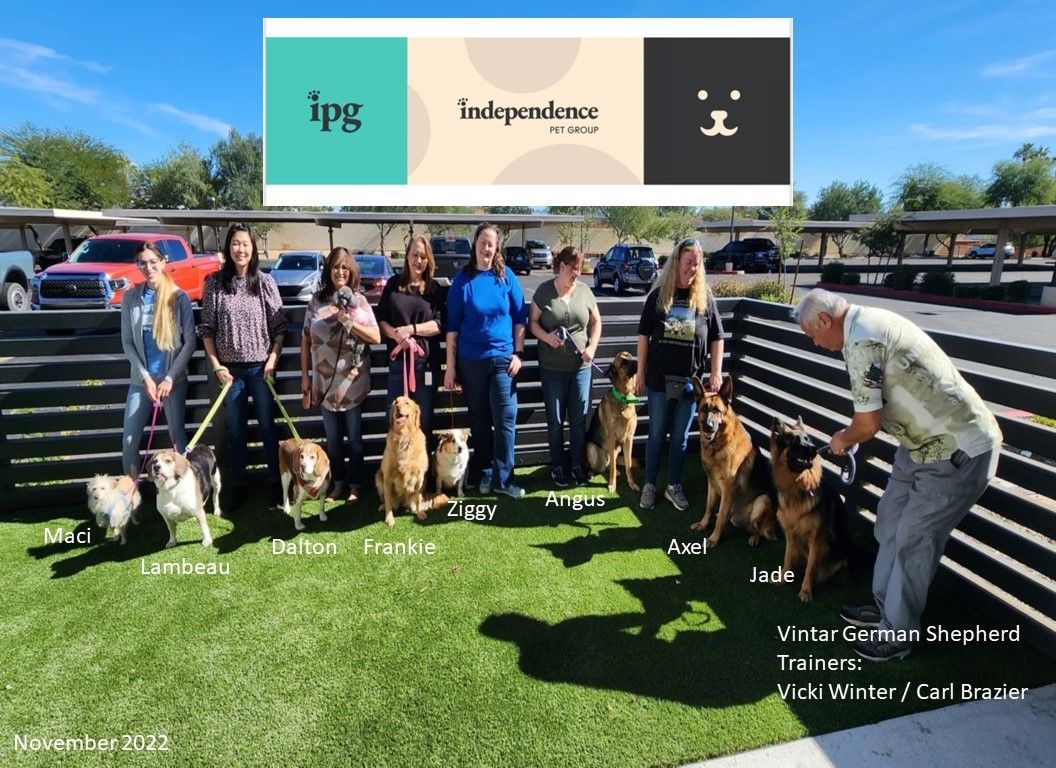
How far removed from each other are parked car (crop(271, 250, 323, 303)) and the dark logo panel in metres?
10.1

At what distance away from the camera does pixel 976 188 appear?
49.2m

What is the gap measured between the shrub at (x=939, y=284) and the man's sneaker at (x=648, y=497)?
21930 millimetres

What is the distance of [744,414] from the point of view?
580cm

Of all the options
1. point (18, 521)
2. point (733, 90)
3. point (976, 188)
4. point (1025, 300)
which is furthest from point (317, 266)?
point (976, 188)

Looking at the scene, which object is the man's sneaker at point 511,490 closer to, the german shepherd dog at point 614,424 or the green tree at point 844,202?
the german shepherd dog at point 614,424

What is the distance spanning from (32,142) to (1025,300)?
189 ft

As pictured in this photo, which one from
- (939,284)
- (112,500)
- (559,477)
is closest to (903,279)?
(939,284)

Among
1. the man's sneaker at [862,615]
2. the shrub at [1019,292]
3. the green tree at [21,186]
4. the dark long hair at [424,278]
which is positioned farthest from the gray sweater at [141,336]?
the green tree at [21,186]

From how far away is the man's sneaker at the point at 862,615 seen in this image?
3.24 meters

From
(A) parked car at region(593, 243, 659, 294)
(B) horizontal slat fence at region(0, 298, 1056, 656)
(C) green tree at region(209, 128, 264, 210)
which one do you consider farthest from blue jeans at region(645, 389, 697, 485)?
(C) green tree at region(209, 128, 264, 210)

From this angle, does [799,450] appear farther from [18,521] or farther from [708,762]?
[18,521]

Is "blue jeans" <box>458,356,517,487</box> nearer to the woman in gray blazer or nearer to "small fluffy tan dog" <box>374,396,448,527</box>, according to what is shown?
"small fluffy tan dog" <box>374,396,448,527</box>

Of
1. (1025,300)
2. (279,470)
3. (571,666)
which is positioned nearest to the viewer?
(571,666)

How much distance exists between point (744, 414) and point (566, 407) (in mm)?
2007
